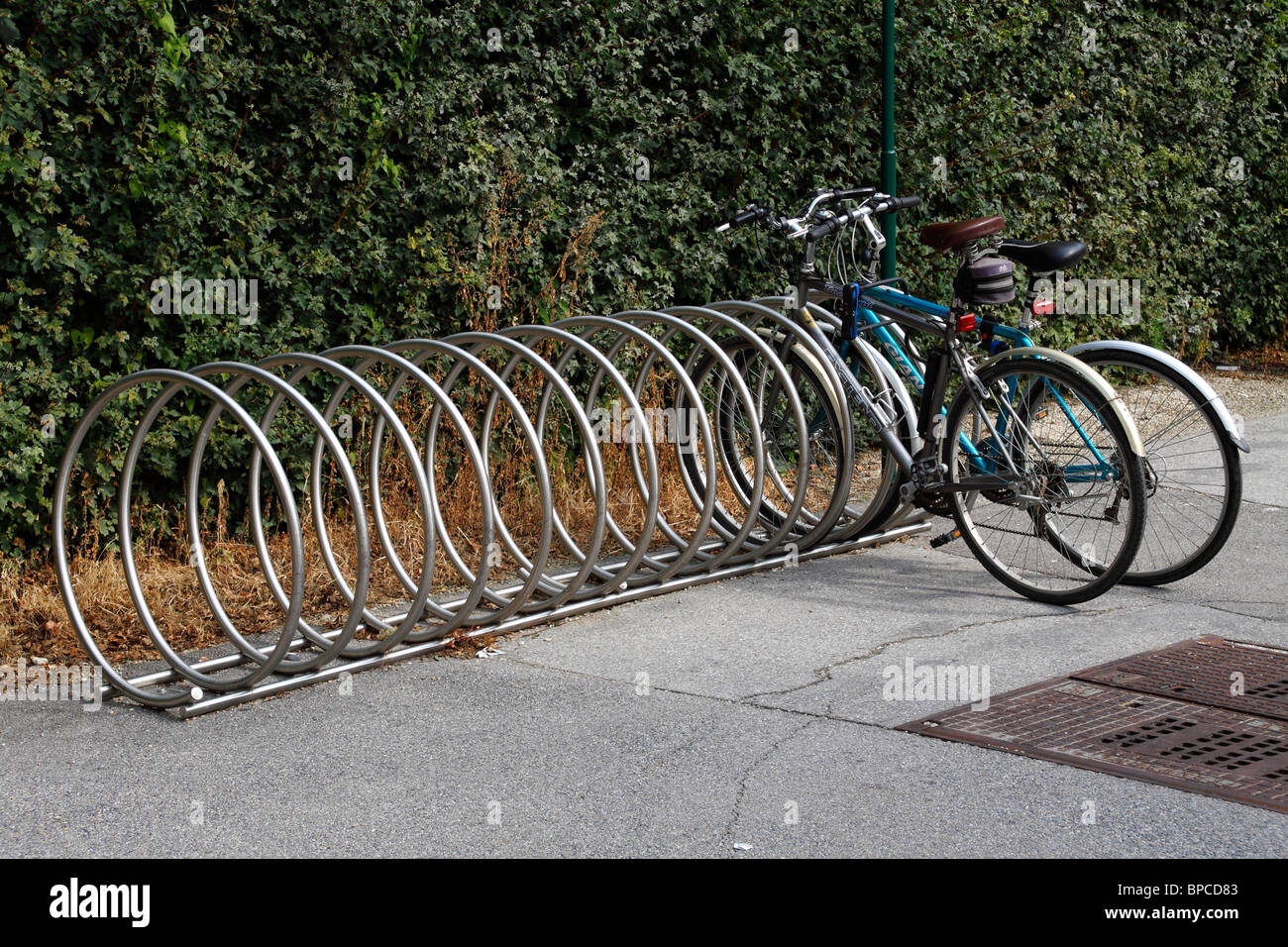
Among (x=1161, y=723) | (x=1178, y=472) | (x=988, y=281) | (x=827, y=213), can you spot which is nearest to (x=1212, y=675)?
(x=1161, y=723)

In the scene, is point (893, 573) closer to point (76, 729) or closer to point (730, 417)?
point (730, 417)

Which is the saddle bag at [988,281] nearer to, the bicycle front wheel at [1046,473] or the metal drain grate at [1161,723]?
the bicycle front wheel at [1046,473]

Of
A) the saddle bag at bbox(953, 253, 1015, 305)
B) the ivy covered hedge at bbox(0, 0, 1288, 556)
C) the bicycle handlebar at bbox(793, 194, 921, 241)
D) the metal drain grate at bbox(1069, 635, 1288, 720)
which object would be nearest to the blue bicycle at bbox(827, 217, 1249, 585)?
the saddle bag at bbox(953, 253, 1015, 305)

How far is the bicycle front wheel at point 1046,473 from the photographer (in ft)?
17.1

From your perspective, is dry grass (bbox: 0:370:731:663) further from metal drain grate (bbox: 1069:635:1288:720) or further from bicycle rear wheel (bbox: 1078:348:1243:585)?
metal drain grate (bbox: 1069:635:1288:720)

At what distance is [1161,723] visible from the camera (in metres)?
4.22

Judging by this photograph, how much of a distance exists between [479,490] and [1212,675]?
2.93 m

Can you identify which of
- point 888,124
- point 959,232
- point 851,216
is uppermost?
point 888,124

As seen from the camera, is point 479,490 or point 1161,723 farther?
point 479,490

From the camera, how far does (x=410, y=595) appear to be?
18.0 ft

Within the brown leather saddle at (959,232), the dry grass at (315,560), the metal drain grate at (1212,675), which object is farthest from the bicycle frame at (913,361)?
the dry grass at (315,560)

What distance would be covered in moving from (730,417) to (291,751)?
2821 millimetres

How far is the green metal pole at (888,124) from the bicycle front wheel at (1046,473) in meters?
2.02

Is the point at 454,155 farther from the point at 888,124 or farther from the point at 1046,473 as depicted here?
the point at 1046,473
